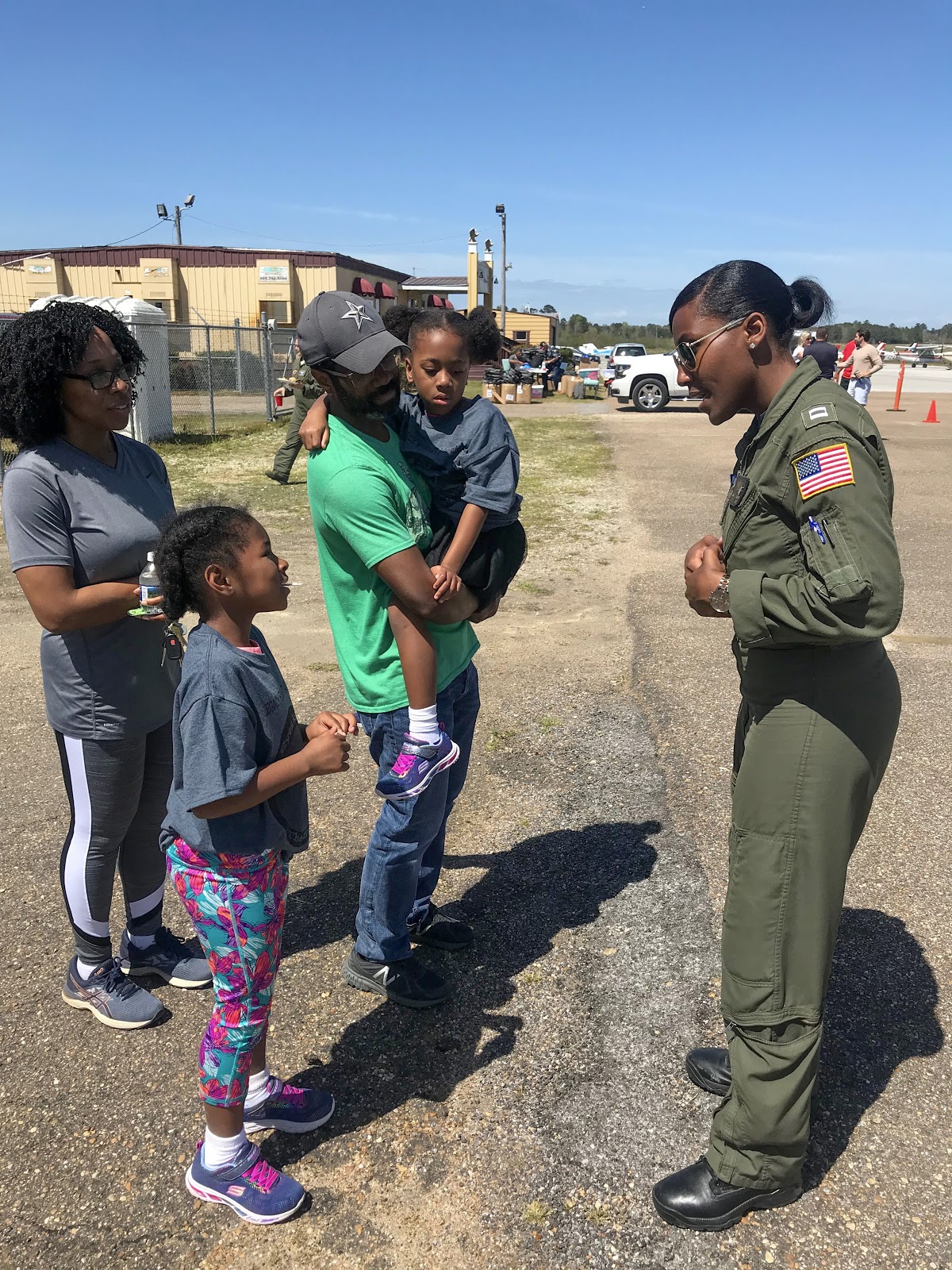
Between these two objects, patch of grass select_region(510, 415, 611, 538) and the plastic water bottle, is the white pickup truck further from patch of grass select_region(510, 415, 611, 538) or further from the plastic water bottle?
the plastic water bottle

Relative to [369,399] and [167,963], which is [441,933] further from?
[369,399]

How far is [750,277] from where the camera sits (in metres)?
2.03

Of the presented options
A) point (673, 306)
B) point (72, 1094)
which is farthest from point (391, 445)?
point (72, 1094)

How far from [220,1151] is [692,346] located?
85.8 inches

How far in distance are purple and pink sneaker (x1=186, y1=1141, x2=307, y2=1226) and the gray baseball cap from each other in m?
1.95

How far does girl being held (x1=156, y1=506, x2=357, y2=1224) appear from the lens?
6.53 ft

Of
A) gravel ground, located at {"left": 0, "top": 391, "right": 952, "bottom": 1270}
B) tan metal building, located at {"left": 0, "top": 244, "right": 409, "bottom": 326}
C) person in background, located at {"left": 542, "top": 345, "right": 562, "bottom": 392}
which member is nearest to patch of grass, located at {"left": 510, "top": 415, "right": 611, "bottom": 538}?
gravel ground, located at {"left": 0, "top": 391, "right": 952, "bottom": 1270}

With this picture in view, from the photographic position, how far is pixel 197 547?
6.60ft

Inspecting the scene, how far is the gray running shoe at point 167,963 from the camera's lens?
3014mm

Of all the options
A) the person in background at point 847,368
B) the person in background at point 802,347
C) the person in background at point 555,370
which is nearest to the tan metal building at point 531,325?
the person in background at point 555,370

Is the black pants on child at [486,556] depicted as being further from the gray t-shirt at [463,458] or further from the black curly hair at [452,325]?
the black curly hair at [452,325]

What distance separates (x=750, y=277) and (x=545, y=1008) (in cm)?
222

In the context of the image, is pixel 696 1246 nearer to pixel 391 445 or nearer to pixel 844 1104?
pixel 844 1104

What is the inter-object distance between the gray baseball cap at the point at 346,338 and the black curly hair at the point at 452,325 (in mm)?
299
